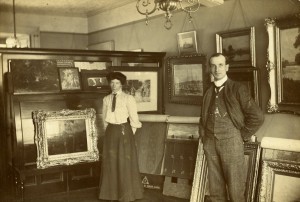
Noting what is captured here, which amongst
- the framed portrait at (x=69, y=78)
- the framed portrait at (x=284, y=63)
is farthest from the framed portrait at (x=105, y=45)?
the framed portrait at (x=284, y=63)

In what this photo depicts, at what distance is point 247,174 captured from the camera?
4.33 metres

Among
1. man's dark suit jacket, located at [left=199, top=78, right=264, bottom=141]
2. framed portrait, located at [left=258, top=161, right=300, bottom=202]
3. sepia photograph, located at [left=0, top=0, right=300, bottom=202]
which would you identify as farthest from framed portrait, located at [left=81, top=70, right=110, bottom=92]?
framed portrait, located at [left=258, top=161, right=300, bottom=202]

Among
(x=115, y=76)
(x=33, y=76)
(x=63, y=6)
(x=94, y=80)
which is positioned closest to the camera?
(x=115, y=76)

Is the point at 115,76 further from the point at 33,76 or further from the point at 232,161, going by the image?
the point at 232,161

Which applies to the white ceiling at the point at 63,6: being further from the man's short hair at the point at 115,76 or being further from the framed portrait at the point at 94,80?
the man's short hair at the point at 115,76

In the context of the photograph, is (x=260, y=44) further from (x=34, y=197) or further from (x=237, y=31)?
(x=34, y=197)

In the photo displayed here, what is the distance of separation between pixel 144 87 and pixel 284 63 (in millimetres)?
2550

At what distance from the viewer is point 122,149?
497 centimetres

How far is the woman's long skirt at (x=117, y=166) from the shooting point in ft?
16.3

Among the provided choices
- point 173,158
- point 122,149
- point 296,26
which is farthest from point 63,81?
point 296,26

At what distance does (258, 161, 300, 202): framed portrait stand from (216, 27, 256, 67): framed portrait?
1.37 meters

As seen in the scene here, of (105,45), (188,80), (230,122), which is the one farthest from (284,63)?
(105,45)

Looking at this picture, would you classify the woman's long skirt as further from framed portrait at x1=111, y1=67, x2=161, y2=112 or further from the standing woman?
framed portrait at x1=111, y1=67, x2=161, y2=112

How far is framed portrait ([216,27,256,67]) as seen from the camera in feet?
15.8
